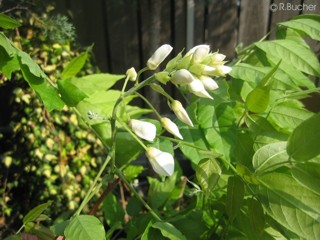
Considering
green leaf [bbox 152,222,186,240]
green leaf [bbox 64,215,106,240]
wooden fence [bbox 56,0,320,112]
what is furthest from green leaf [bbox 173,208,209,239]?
wooden fence [bbox 56,0,320,112]

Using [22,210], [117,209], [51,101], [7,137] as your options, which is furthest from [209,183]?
[7,137]

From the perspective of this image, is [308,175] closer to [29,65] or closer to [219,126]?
[219,126]

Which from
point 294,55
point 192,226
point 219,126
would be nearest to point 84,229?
point 192,226

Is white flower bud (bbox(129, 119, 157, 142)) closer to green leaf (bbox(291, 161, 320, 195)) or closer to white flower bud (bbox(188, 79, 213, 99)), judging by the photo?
white flower bud (bbox(188, 79, 213, 99))

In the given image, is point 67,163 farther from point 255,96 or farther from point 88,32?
point 255,96

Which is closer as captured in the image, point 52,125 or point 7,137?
point 52,125
